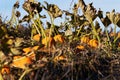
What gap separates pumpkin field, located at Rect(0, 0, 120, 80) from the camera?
71.9 inches

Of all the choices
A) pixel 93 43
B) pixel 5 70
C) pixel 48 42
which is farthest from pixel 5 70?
pixel 93 43

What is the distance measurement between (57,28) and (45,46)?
397 millimetres

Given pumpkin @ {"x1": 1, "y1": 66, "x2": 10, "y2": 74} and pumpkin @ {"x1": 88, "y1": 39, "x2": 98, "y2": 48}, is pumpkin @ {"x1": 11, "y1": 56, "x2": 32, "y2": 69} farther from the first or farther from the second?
pumpkin @ {"x1": 88, "y1": 39, "x2": 98, "y2": 48}

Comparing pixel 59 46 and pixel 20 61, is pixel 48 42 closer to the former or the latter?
pixel 59 46

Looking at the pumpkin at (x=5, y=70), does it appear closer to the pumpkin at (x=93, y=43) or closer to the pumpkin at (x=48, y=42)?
the pumpkin at (x=48, y=42)

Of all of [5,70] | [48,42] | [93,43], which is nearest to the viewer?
[5,70]

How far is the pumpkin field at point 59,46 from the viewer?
71.9 inches

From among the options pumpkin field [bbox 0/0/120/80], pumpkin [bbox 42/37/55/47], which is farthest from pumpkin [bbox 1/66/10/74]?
pumpkin [bbox 42/37/55/47]

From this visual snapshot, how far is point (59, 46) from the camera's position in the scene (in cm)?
213

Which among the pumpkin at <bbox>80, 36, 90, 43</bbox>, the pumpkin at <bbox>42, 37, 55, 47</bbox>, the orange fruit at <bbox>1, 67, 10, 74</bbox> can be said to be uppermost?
the pumpkin at <bbox>42, 37, 55, 47</bbox>

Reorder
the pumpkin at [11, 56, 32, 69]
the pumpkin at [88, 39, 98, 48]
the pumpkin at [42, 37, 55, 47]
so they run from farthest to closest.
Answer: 1. the pumpkin at [88, 39, 98, 48]
2. the pumpkin at [42, 37, 55, 47]
3. the pumpkin at [11, 56, 32, 69]

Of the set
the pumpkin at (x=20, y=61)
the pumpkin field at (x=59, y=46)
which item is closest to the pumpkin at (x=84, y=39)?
the pumpkin field at (x=59, y=46)

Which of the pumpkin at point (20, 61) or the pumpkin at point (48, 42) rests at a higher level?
the pumpkin at point (48, 42)

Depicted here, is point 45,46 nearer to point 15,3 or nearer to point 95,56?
point 95,56
